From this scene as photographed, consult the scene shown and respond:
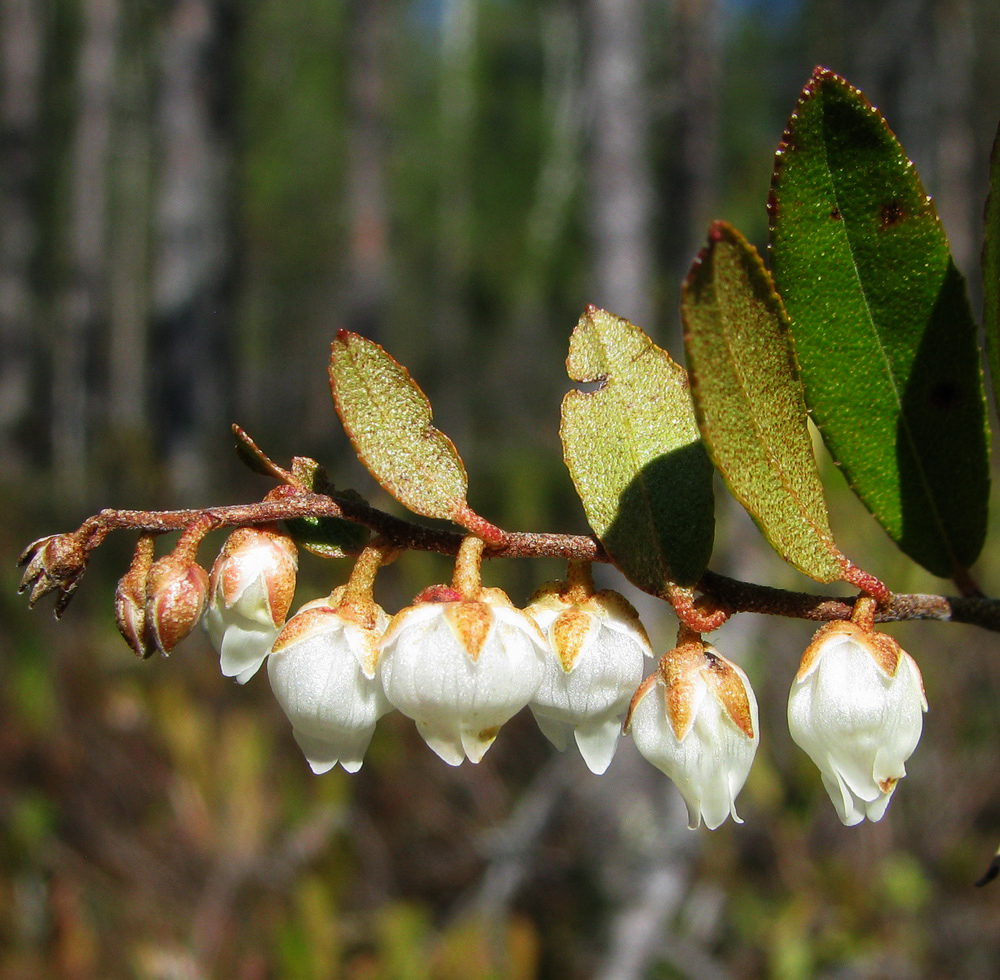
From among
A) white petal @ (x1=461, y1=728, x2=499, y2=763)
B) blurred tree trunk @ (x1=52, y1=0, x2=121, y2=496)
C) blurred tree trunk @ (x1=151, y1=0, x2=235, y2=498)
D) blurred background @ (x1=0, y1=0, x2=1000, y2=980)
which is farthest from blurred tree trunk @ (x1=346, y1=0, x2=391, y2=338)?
white petal @ (x1=461, y1=728, x2=499, y2=763)

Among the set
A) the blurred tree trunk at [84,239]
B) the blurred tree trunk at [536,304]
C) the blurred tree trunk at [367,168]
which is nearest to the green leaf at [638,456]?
the blurred tree trunk at [536,304]

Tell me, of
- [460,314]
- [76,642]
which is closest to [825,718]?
[76,642]

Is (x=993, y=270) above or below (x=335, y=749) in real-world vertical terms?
above

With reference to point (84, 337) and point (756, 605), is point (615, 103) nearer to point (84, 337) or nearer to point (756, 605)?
point (756, 605)

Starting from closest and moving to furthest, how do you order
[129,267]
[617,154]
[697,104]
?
[617,154]
[697,104]
[129,267]

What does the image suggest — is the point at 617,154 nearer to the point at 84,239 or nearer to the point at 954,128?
the point at 954,128

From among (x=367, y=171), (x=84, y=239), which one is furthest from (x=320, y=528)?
(x=84, y=239)

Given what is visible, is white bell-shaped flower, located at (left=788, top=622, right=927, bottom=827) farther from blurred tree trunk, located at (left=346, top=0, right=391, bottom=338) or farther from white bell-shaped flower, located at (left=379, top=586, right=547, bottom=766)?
blurred tree trunk, located at (left=346, top=0, right=391, bottom=338)
